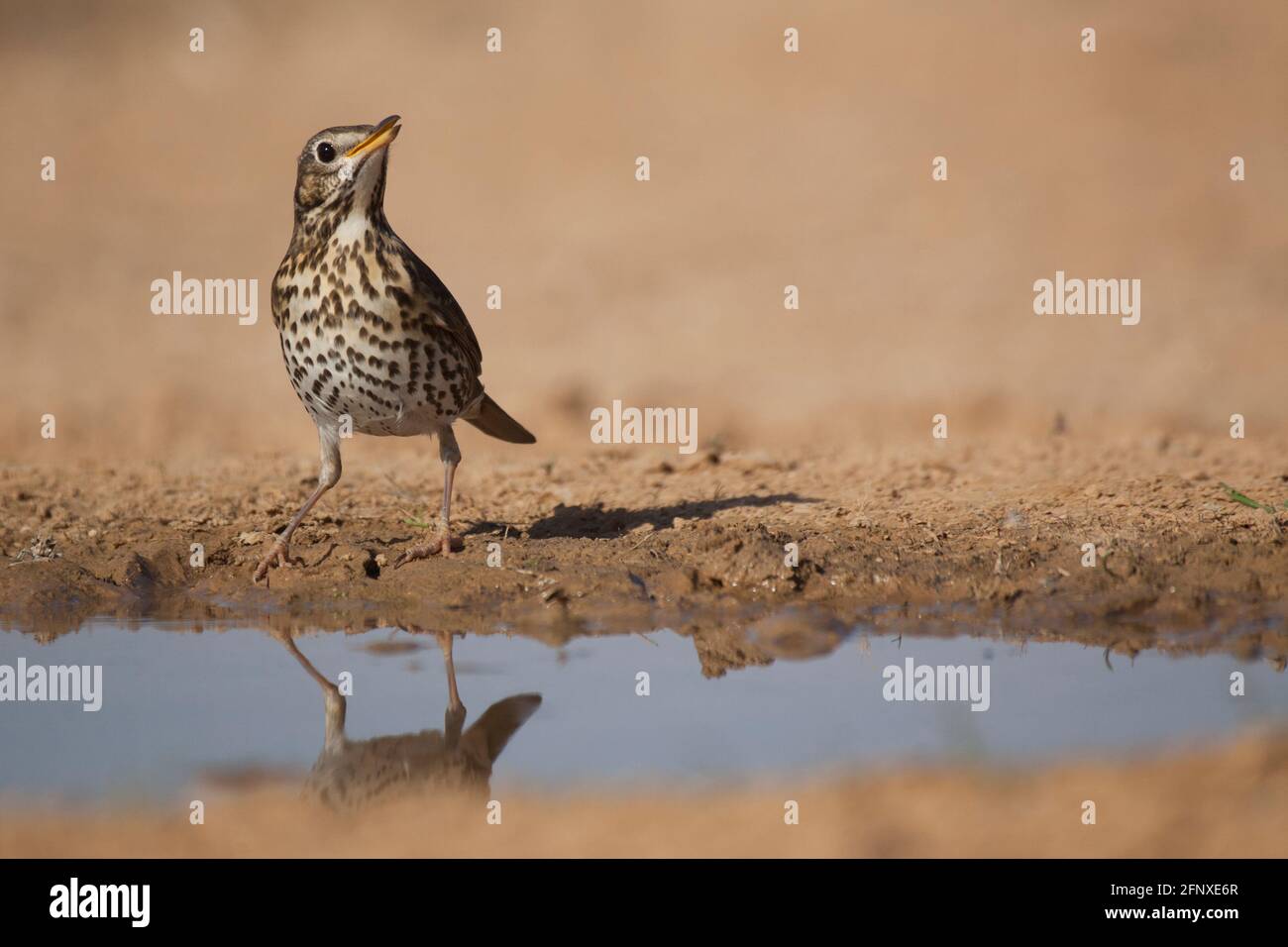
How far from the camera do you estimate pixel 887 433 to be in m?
11.3

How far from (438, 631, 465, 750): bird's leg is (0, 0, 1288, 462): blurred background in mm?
5008

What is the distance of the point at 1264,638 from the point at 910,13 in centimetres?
1298

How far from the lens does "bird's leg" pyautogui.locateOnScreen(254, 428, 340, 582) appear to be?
729 centimetres

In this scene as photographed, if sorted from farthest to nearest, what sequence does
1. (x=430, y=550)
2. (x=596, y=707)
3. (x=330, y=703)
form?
1. (x=430, y=550)
2. (x=330, y=703)
3. (x=596, y=707)

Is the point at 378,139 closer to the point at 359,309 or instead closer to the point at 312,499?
the point at 359,309

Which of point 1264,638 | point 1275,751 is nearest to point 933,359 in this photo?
point 1264,638

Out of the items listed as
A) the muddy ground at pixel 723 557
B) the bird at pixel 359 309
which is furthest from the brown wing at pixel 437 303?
the muddy ground at pixel 723 557

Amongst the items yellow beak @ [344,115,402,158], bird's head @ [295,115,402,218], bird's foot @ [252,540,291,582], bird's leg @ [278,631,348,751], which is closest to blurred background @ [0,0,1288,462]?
bird's foot @ [252,540,291,582]

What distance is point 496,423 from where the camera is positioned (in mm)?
8500

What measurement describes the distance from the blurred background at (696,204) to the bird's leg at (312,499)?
10.9ft

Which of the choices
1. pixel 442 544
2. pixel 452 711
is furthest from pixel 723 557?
pixel 452 711

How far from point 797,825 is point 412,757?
1.36m

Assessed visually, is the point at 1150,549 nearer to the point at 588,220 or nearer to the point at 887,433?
the point at 887,433

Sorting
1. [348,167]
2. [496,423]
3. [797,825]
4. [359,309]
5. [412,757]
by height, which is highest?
[348,167]
